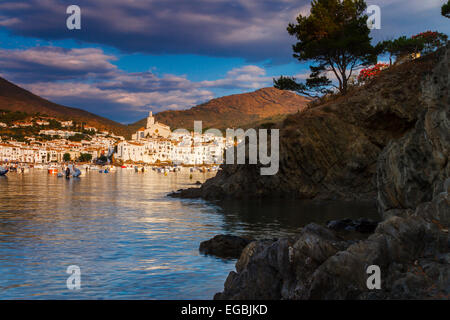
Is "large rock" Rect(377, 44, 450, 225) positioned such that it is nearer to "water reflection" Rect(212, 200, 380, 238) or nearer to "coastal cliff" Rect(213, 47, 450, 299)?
"coastal cliff" Rect(213, 47, 450, 299)

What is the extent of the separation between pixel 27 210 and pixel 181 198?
13.8m

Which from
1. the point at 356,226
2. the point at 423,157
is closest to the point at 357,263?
the point at 423,157

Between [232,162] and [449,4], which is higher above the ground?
[449,4]

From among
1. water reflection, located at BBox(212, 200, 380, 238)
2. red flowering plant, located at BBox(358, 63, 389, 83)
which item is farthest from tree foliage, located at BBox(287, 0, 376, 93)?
water reflection, located at BBox(212, 200, 380, 238)

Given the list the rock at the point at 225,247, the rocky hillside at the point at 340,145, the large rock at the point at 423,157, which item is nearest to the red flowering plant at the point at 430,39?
the rocky hillside at the point at 340,145

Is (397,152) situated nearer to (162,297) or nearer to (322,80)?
(162,297)

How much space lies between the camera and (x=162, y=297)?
424 inches

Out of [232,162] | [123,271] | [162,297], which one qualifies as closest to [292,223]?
[123,271]

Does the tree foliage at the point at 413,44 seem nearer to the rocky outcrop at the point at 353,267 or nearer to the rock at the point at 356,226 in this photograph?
the rock at the point at 356,226

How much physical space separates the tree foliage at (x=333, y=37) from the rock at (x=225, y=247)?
29480 millimetres

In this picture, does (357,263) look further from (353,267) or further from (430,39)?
(430,39)

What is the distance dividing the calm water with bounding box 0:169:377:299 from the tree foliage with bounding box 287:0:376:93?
16.4 metres

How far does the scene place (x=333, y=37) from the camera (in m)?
42.2

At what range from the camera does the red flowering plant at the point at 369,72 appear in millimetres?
41016
